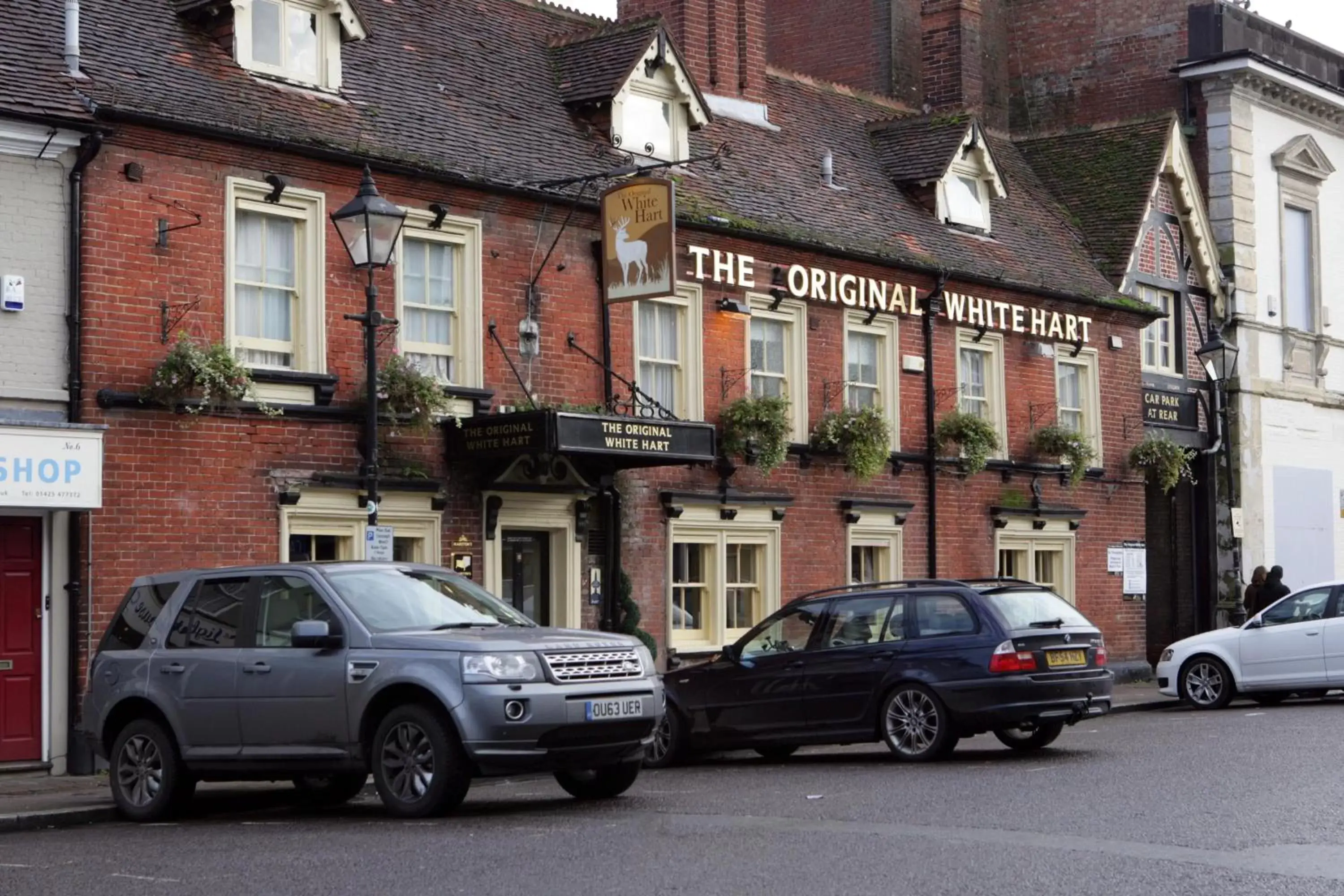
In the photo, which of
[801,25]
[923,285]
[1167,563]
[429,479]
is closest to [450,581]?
[429,479]

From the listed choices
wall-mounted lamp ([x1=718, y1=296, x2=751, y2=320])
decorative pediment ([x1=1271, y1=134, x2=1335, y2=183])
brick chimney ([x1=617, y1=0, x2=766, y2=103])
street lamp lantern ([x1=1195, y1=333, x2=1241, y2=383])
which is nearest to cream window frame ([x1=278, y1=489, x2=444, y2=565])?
wall-mounted lamp ([x1=718, y1=296, x2=751, y2=320])

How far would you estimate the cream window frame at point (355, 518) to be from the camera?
1883 cm

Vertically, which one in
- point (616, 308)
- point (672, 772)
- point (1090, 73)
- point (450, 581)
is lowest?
point (672, 772)

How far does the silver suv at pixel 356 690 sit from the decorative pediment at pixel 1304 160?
25130 millimetres

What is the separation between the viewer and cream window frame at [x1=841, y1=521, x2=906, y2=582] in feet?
83.4

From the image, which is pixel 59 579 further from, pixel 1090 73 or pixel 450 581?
pixel 1090 73

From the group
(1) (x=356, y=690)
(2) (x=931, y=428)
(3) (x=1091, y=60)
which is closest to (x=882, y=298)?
(2) (x=931, y=428)

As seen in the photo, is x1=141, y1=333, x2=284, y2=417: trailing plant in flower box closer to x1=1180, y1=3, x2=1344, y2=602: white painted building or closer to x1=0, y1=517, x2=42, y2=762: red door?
x1=0, y1=517, x2=42, y2=762: red door

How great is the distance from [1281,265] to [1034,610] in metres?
20.5

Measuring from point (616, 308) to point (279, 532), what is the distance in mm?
5497

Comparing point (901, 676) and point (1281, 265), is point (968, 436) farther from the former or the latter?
point (1281, 265)

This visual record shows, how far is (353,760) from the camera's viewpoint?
12844 mm

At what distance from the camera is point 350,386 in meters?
19.4

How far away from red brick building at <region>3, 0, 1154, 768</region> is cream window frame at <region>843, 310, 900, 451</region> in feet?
0.13
